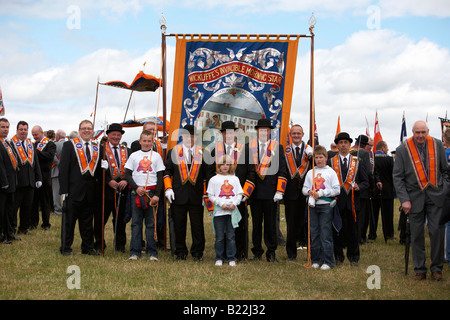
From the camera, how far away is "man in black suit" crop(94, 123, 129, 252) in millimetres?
8289

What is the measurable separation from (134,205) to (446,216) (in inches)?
175

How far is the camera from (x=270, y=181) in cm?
783

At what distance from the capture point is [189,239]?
401 inches

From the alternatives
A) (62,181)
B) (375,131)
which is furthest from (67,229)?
(375,131)

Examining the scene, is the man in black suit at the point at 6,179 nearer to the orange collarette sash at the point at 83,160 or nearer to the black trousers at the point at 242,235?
the orange collarette sash at the point at 83,160

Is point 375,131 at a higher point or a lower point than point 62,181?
higher

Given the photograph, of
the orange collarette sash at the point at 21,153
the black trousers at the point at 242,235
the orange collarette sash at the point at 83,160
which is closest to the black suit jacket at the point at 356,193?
the black trousers at the point at 242,235

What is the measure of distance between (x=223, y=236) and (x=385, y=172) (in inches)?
190

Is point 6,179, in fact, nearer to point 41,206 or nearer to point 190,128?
point 41,206

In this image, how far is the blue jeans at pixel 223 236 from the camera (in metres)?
7.48

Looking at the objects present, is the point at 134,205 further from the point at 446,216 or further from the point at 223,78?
the point at 446,216

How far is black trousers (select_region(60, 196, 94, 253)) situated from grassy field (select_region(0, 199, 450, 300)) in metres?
0.24

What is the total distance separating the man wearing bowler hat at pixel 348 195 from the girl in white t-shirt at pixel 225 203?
161 cm

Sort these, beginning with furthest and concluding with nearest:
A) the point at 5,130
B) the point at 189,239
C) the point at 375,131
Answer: the point at 375,131
the point at 189,239
the point at 5,130
